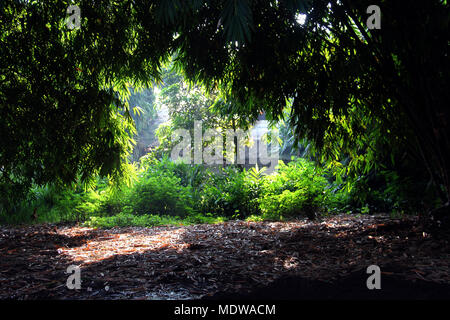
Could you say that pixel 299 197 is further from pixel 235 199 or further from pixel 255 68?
pixel 255 68

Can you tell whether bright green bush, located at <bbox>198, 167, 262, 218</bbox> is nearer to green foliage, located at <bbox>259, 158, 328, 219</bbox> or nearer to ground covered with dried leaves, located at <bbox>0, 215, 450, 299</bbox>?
green foliage, located at <bbox>259, 158, 328, 219</bbox>

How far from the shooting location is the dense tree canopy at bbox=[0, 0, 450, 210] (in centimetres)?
253

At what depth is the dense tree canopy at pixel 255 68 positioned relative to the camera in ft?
8.30

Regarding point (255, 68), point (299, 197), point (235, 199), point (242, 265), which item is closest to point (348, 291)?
point (242, 265)

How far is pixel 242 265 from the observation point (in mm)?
2221

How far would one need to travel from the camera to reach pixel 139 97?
17.9 metres

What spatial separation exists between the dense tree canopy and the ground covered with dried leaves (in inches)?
33.0

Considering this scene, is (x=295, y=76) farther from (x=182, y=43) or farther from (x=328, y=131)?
(x=182, y=43)

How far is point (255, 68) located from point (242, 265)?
1.71 meters

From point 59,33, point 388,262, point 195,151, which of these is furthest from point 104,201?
point 388,262

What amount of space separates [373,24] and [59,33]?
273cm

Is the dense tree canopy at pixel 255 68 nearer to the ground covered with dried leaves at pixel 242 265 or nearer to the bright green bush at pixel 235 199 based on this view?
the ground covered with dried leaves at pixel 242 265

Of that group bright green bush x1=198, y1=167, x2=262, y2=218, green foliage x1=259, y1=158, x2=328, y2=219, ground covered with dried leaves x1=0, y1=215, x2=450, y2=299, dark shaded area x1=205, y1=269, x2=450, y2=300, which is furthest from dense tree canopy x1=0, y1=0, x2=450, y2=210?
bright green bush x1=198, y1=167, x2=262, y2=218

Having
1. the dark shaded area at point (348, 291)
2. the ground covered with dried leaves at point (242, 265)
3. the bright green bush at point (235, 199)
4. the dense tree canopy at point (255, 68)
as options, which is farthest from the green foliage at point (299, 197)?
the dark shaded area at point (348, 291)
